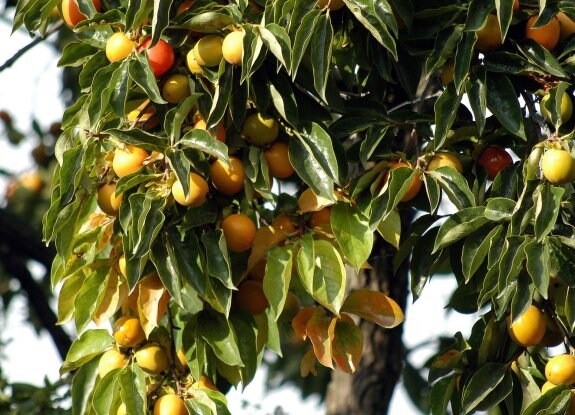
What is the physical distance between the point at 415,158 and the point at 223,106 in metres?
0.36

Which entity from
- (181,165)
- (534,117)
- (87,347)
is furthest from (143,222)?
(534,117)

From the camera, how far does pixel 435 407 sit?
1979mm

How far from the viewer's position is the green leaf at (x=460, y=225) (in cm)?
182

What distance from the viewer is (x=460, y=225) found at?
1.82m

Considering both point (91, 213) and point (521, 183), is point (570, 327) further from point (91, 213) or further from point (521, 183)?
point (91, 213)

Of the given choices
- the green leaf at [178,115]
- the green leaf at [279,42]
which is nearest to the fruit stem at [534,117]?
the green leaf at [279,42]

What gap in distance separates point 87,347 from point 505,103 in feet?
2.99

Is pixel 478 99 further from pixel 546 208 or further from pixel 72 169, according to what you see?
pixel 72 169

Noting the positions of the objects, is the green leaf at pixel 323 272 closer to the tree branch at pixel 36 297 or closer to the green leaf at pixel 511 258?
the green leaf at pixel 511 258

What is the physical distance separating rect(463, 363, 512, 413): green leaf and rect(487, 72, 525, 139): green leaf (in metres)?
0.42

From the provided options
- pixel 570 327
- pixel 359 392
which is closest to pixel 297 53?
pixel 570 327

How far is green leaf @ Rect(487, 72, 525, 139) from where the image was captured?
187cm

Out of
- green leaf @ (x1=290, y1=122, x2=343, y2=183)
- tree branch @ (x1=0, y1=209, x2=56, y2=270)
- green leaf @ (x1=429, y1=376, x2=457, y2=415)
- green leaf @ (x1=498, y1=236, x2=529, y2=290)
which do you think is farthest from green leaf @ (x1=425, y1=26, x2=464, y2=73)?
tree branch @ (x1=0, y1=209, x2=56, y2=270)

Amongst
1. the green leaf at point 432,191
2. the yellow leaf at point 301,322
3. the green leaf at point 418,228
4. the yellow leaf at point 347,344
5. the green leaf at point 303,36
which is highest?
the green leaf at point 303,36
